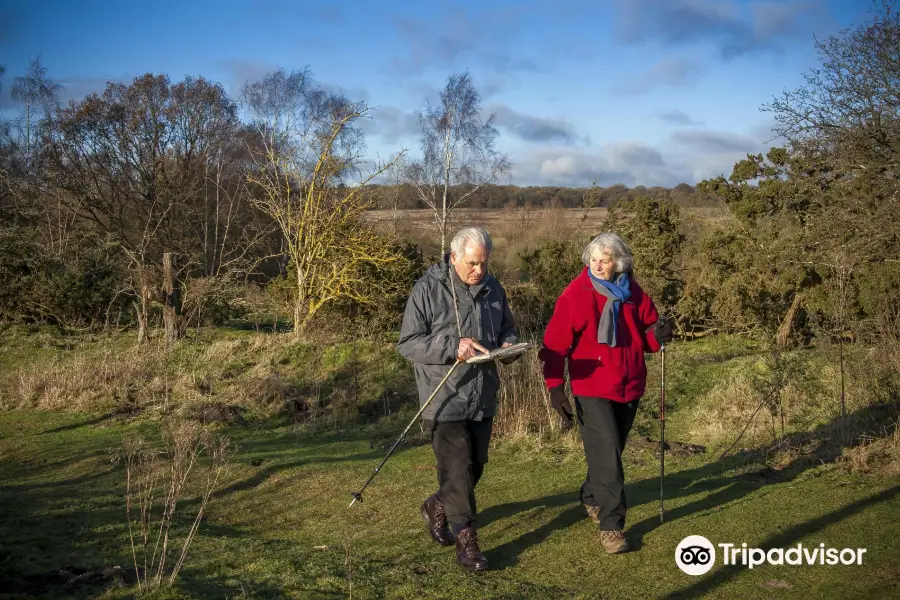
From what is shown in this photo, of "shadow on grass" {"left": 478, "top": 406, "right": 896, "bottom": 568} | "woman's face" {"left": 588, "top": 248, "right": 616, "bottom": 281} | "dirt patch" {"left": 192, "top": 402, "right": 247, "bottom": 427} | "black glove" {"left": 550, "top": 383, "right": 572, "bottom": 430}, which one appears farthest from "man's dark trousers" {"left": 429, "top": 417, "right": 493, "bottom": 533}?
"dirt patch" {"left": 192, "top": 402, "right": 247, "bottom": 427}

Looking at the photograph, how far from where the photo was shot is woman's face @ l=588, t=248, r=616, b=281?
18.5ft

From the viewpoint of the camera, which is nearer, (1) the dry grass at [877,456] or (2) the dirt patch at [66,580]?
(2) the dirt patch at [66,580]

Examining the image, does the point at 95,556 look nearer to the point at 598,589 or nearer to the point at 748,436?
the point at 598,589

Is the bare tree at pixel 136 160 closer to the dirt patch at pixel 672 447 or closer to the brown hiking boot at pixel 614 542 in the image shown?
the dirt patch at pixel 672 447

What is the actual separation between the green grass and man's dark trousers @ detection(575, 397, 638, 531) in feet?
0.98

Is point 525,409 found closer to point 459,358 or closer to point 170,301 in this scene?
point 459,358

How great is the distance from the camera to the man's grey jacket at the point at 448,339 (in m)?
5.43

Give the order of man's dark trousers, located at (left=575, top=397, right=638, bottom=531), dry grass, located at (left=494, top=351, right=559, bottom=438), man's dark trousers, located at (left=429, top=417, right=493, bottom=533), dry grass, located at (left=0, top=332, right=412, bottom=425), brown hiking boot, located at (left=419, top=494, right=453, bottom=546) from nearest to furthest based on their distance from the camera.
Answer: man's dark trousers, located at (left=429, top=417, right=493, bottom=533)
man's dark trousers, located at (left=575, top=397, right=638, bottom=531)
brown hiking boot, located at (left=419, top=494, right=453, bottom=546)
dry grass, located at (left=494, top=351, right=559, bottom=438)
dry grass, located at (left=0, top=332, right=412, bottom=425)

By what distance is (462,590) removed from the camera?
4.81 m

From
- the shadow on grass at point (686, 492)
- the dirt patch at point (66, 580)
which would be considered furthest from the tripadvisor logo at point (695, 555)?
the dirt patch at point (66, 580)

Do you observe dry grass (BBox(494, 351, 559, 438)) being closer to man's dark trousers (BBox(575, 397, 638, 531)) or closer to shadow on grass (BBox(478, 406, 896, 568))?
shadow on grass (BBox(478, 406, 896, 568))

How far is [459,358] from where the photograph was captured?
17.4 ft

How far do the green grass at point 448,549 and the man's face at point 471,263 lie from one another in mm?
1867

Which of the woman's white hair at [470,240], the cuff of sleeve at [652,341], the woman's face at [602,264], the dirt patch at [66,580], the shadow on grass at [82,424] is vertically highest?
the woman's white hair at [470,240]
